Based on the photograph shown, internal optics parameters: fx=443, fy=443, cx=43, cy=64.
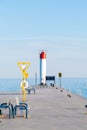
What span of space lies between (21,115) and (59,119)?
291 centimetres

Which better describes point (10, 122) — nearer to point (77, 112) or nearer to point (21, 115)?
point (21, 115)

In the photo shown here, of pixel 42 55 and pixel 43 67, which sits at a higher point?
pixel 42 55

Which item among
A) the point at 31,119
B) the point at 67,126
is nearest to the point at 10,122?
the point at 31,119

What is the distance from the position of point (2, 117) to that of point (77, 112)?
510 cm

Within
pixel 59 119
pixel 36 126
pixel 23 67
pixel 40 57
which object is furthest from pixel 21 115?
pixel 40 57

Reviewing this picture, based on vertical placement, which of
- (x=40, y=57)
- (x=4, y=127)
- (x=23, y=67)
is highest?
(x=40, y=57)

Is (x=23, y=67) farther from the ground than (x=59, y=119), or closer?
farther from the ground

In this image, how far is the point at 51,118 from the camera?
23.6m

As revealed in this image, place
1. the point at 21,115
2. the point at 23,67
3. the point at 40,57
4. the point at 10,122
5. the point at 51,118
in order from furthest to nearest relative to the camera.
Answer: the point at 40,57, the point at 23,67, the point at 21,115, the point at 51,118, the point at 10,122

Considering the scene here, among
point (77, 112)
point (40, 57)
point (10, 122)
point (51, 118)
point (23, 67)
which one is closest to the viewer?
point (10, 122)

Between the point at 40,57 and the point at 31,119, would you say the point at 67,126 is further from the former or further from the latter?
the point at 40,57

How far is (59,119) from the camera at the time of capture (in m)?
23.1

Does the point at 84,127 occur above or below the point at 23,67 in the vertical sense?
below

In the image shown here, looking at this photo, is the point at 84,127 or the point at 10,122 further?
the point at 10,122
